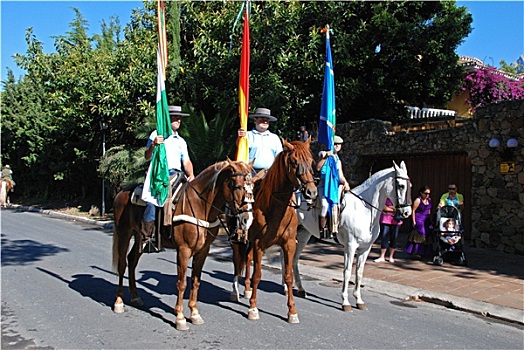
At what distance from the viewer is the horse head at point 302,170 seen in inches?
218

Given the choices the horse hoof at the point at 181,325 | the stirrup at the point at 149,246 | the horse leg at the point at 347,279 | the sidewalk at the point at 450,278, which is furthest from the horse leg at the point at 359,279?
the stirrup at the point at 149,246

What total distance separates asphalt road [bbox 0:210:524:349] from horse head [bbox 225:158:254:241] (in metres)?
1.35

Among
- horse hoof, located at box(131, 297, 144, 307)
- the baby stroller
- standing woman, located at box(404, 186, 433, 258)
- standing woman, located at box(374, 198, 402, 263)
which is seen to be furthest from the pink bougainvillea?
horse hoof, located at box(131, 297, 144, 307)

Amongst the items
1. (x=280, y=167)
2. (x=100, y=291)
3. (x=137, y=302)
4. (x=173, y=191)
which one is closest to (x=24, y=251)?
(x=100, y=291)

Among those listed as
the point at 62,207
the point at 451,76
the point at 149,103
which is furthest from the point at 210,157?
the point at 62,207

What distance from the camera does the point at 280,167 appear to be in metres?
6.02

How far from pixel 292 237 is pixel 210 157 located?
9.50 metres

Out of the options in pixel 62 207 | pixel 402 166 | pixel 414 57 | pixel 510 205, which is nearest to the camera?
pixel 402 166

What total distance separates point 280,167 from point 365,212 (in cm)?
179

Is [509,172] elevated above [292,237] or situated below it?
above

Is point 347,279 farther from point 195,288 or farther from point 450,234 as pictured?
point 450,234

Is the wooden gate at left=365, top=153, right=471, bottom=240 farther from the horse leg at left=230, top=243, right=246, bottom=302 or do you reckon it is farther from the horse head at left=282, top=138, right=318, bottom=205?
the horse head at left=282, top=138, right=318, bottom=205

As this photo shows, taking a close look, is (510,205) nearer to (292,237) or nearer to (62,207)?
(292,237)

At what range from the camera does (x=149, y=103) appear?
17.9m
